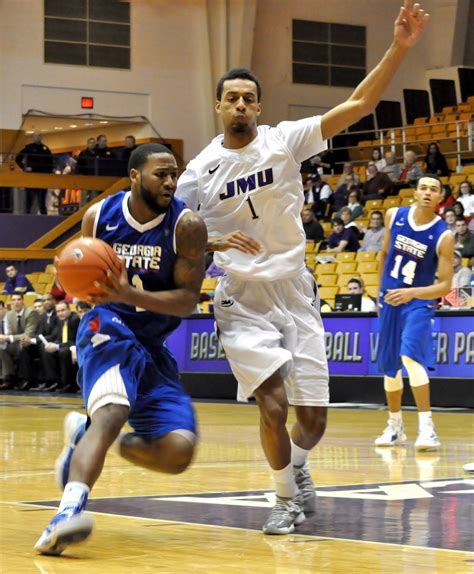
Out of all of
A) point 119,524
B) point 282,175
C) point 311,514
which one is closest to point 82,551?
point 119,524

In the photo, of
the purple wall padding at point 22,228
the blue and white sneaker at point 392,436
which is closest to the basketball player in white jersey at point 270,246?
the blue and white sneaker at point 392,436

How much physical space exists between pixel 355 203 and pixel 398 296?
14345 mm

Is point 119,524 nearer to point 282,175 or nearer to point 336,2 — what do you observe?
point 282,175

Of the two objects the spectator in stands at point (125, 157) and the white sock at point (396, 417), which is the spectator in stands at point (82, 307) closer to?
the white sock at point (396, 417)

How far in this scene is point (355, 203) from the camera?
76.8 ft

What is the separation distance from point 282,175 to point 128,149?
929 inches

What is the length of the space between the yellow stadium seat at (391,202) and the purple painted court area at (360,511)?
15.8 m

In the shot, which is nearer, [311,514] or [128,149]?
[311,514]

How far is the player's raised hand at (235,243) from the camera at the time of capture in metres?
5.67

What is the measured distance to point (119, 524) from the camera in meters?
5.73

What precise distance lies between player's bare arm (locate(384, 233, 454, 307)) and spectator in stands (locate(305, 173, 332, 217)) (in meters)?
15.6

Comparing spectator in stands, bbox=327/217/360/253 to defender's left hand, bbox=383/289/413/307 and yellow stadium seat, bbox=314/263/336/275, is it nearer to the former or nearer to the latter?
yellow stadium seat, bbox=314/263/336/275

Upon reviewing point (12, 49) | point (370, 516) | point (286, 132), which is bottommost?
point (370, 516)

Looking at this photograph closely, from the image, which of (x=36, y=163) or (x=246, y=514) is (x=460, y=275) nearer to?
(x=246, y=514)
